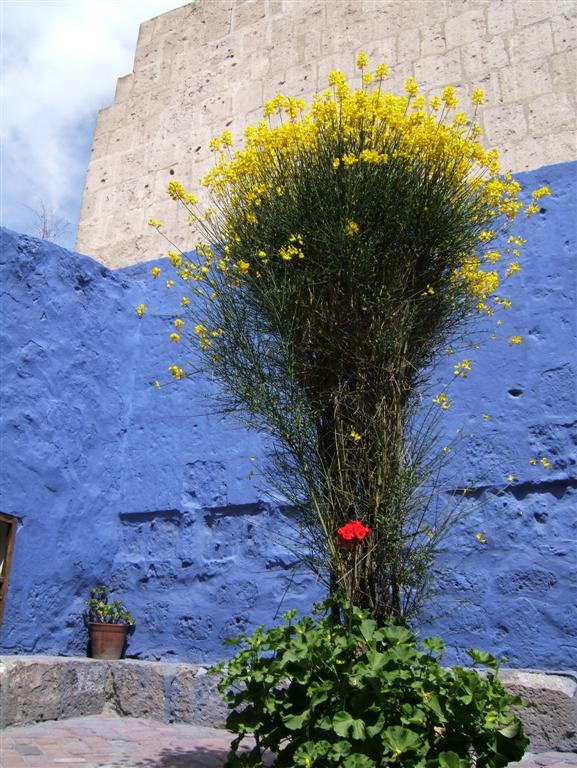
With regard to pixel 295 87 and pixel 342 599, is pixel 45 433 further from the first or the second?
pixel 295 87

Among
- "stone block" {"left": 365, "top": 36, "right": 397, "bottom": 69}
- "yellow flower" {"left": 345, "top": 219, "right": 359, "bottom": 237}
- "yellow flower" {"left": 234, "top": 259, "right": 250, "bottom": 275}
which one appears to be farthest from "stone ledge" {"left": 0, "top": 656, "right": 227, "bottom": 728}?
"stone block" {"left": 365, "top": 36, "right": 397, "bottom": 69}

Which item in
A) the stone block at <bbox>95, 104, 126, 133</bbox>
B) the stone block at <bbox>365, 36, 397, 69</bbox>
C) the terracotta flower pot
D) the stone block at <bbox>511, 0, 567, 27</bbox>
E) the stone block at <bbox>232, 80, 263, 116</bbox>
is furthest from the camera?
the stone block at <bbox>95, 104, 126, 133</bbox>

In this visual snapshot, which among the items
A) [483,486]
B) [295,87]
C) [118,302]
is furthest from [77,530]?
[295,87]

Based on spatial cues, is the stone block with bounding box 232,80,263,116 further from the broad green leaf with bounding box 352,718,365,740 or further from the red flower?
the broad green leaf with bounding box 352,718,365,740

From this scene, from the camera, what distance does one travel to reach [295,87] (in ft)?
21.6

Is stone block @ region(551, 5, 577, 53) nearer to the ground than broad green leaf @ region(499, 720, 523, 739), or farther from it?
farther from it

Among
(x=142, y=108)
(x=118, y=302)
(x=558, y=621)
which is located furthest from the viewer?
(x=142, y=108)

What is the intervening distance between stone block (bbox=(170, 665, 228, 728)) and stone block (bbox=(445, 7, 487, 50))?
4961 millimetres

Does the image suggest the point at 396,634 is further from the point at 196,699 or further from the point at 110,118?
the point at 110,118

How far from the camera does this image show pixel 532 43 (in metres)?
5.54

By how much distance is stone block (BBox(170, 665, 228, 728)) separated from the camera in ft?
14.8

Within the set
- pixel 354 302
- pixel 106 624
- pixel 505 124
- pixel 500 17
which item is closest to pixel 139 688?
pixel 106 624

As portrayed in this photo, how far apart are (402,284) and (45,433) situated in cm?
316

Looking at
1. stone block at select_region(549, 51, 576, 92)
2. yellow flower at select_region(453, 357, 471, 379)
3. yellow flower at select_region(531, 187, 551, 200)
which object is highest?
stone block at select_region(549, 51, 576, 92)
